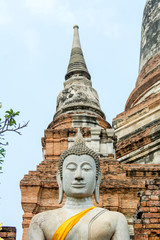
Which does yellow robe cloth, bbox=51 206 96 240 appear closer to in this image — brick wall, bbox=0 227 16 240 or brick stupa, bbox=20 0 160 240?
brick wall, bbox=0 227 16 240

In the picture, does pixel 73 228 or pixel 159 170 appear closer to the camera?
pixel 73 228

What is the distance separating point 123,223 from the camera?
478 cm

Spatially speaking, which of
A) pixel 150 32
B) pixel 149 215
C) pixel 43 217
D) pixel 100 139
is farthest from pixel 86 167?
pixel 150 32

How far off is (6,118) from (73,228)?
2.48m

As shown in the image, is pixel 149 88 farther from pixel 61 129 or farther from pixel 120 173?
pixel 120 173

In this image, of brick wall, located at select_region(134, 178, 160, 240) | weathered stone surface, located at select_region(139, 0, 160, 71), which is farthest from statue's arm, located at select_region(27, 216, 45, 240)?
weathered stone surface, located at select_region(139, 0, 160, 71)

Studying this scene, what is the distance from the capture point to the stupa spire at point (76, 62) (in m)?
13.7

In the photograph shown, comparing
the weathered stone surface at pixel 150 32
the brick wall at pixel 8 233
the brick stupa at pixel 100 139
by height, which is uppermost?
the weathered stone surface at pixel 150 32

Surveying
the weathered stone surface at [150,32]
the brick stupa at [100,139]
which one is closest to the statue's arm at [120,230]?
the brick stupa at [100,139]

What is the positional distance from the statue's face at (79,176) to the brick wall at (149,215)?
189cm

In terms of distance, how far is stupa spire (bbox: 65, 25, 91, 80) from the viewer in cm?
1366

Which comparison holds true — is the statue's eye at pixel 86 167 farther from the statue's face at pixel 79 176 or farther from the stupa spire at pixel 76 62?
the stupa spire at pixel 76 62

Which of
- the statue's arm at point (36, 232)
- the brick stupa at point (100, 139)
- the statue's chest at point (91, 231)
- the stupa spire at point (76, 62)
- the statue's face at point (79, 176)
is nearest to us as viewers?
the statue's chest at point (91, 231)

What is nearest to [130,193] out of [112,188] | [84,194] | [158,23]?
[112,188]
